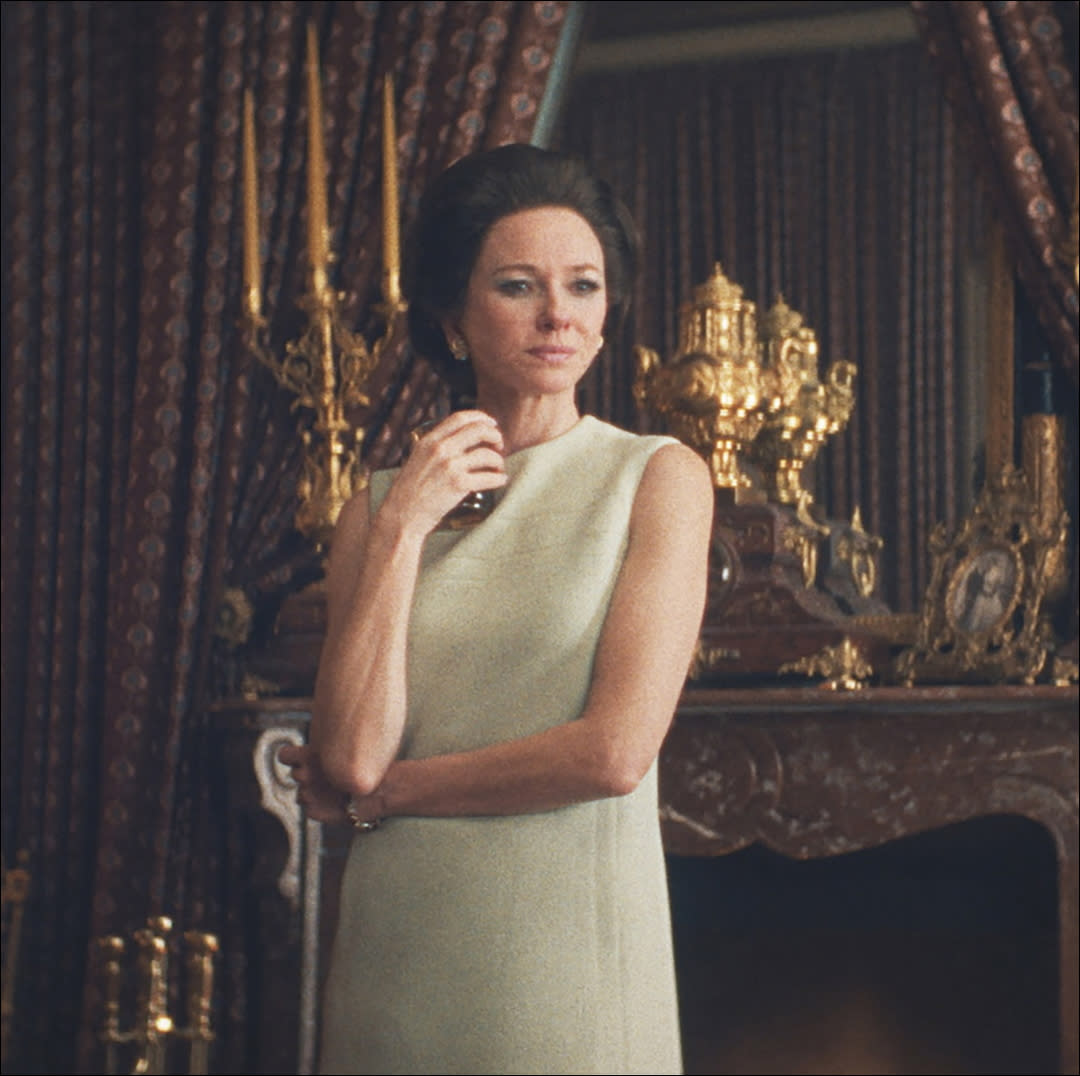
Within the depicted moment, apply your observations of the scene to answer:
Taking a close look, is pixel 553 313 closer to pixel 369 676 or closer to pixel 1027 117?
pixel 369 676

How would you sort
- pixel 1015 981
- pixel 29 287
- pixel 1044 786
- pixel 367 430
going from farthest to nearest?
1. pixel 29 287
2. pixel 367 430
3. pixel 1015 981
4. pixel 1044 786

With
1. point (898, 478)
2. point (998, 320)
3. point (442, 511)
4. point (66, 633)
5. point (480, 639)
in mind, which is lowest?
point (480, 639)

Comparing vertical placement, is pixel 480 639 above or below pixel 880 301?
below

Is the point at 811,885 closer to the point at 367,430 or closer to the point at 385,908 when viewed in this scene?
the point at 367,430

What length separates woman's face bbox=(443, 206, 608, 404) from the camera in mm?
1470

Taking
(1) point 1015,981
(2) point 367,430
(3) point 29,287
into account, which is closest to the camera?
(1) point 1015,981

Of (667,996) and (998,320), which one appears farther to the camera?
(998,320)

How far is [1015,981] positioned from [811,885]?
451 millimetres

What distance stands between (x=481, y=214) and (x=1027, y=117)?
2.50 meters

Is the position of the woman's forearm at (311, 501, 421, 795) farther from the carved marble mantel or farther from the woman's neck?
the carved marble mantel

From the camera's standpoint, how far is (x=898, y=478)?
3.75 metres

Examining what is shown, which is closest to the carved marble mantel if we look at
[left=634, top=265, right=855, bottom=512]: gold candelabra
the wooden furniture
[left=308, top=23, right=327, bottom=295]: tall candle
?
the wooden furniture

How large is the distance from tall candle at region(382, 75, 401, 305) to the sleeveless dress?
244 cm

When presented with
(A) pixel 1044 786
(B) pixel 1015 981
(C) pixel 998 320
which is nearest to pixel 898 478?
(C) pixel 998 320
